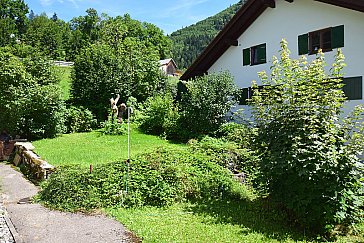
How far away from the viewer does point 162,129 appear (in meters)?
18.6

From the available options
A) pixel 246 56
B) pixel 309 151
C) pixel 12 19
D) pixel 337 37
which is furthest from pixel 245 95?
pixel 12 19

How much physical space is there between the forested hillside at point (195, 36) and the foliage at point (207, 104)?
67.7m

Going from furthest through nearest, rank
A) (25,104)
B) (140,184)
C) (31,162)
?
(25,104) → (31,162) → (140,184)

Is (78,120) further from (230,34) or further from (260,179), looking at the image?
(260,179)

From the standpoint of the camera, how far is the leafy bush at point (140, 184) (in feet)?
26.3

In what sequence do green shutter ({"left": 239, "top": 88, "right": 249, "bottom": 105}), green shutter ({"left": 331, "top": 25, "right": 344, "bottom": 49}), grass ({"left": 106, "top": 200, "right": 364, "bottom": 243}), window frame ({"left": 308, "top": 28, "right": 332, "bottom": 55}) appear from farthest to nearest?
1. green shutter ({"left": 239, "top": 88, "right": 249, "bottom": 105})
2. window frame ({"left": 308, "top": 28, "right": 332, "bottom": 55})
3. green shutter ({"left": 331, "top": 25, "right": 344, "bottom": 49})
4. grass ({"left": 106, "top": 200, "right": 364, "bottom": 243})

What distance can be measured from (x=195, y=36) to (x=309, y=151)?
3921 inches

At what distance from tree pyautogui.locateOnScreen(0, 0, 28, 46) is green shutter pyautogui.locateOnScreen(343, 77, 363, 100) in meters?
51.3

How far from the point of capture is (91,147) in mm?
14523

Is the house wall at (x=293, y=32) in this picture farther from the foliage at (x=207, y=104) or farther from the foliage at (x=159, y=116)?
the foliage at (x=159, y=116)

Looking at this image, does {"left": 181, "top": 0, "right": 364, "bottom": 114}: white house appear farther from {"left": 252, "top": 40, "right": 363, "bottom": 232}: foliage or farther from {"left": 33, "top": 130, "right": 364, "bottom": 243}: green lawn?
{"left": 33, "top": 130, "right": 364, "bottom": 243}: green lawn

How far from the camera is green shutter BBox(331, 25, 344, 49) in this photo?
47.7 ft

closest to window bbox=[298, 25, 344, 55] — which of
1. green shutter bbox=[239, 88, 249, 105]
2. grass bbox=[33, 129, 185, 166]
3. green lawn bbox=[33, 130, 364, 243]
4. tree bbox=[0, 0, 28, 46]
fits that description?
green shutter bbox=[239, 88, 249, 105]

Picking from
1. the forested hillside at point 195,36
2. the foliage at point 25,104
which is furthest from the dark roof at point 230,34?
the forested hillside at point 195,36
